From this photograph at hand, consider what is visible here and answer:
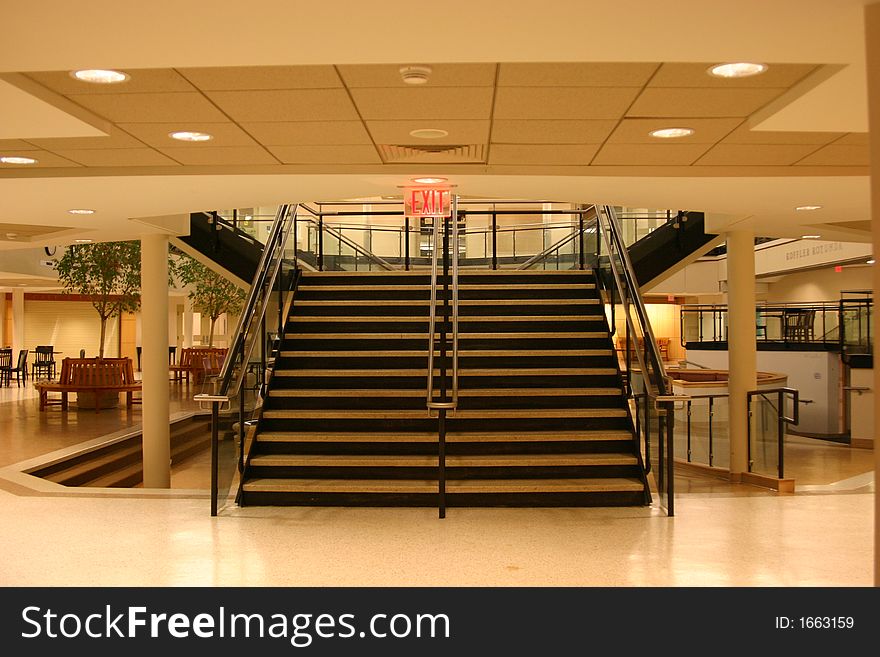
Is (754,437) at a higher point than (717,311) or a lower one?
lower

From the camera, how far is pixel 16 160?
5164mm

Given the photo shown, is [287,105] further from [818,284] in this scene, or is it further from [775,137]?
[818,284]

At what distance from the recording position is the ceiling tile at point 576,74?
346 centimetres

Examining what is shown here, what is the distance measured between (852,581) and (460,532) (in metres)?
2.25

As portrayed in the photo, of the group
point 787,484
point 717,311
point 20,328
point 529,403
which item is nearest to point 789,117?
point 529,403

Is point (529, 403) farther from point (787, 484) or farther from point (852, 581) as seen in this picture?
point (852, 581)

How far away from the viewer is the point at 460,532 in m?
5.26

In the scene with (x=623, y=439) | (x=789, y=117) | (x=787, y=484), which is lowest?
(x=787, y=484)

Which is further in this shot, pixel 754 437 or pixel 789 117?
pixel 754 437

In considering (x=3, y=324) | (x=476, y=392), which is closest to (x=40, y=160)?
(x=476, y=392)

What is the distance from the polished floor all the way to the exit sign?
99.9 inches

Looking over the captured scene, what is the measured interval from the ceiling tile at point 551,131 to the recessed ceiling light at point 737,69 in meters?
0.83

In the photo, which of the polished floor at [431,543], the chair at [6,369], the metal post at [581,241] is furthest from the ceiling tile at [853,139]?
the chair at [6,369]
